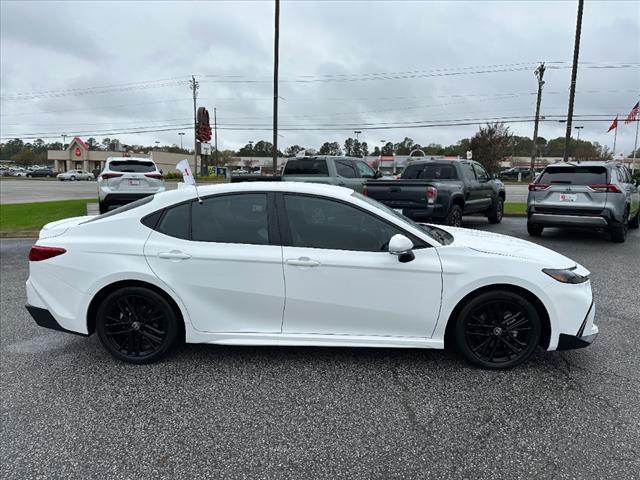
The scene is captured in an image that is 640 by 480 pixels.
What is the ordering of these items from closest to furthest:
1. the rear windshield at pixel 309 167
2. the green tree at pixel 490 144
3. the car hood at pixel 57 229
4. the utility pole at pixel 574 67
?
1. the car hood at pixel 57 229
2. the rear windshield at pixel 309 167
3. the utility pole at pixel 574 67
4. the green tree at pixel 490 144

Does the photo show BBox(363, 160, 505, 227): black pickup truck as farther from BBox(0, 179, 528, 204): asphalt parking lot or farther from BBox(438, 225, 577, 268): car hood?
BBox(0, 179, 528, 204): asphalt parking lot

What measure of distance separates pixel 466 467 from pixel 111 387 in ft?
8.41

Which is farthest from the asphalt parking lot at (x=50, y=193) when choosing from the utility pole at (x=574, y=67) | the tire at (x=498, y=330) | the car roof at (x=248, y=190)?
the tire at (x=498, y=330)

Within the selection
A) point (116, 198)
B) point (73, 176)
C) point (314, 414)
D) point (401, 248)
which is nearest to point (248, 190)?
point (401, 248)

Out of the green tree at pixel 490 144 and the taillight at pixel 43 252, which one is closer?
the taillight at pixel 43 252

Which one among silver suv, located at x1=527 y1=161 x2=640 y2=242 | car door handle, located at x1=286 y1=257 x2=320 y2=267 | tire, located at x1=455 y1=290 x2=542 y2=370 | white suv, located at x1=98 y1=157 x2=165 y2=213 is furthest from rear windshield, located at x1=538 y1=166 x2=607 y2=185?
white suv, located at x1=98 y1=157 x2=165 y2=213

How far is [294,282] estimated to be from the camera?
3.55 metres

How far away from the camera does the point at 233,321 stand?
12.0ft

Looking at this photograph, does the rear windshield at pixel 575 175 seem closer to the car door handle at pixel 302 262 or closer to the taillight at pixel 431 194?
the taillight at pixel 431 194

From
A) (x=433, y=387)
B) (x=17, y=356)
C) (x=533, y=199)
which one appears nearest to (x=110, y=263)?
(x=17, y=356)

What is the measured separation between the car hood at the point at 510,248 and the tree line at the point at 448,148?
111 feet

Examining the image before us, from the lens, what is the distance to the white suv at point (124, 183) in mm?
13172

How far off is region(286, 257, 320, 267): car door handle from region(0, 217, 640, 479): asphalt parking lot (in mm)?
871

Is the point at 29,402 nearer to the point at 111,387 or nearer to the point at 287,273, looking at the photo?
the point at 111,387
